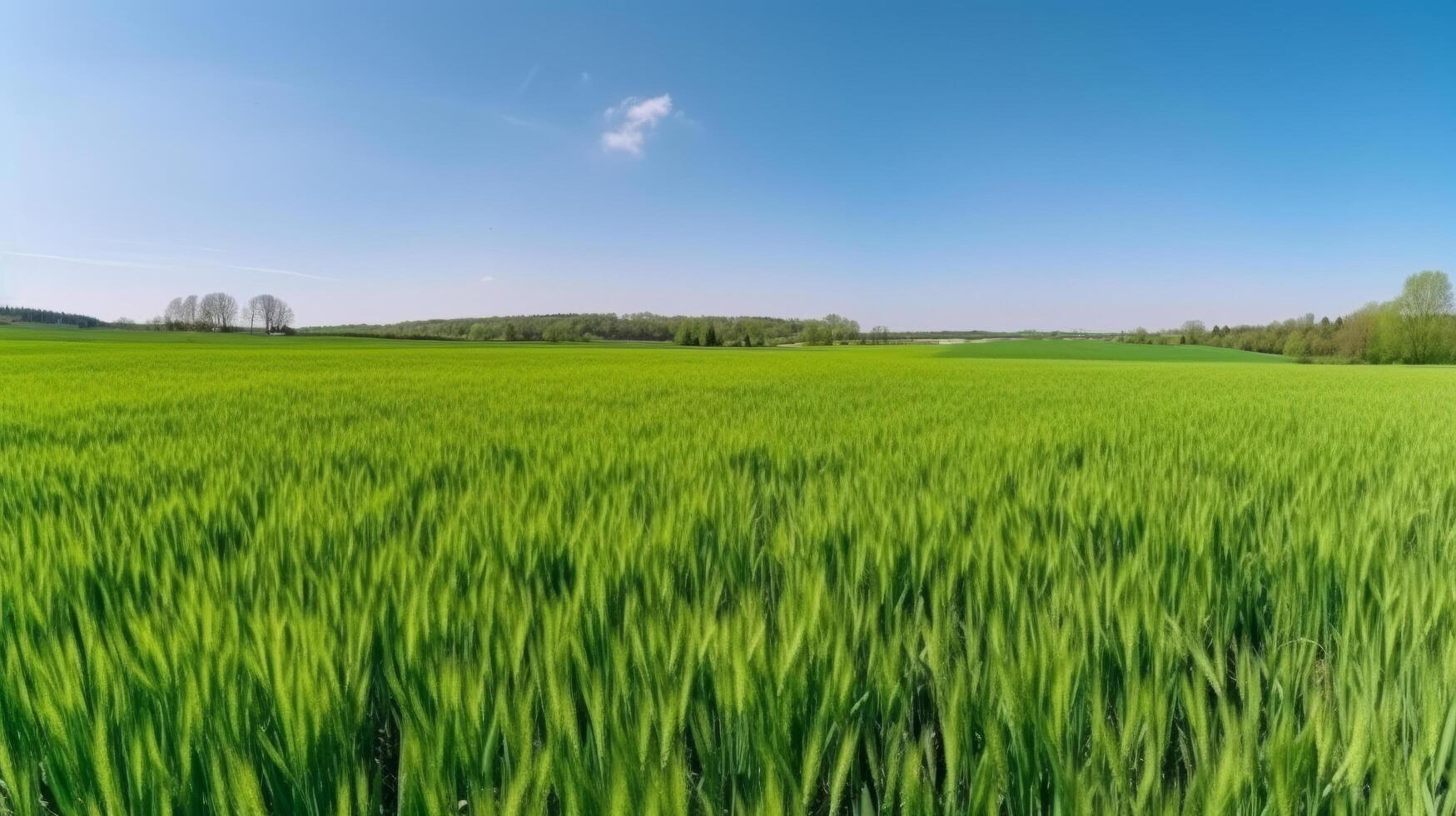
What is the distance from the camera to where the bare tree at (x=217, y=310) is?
302 ft

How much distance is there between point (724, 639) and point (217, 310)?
385 feet

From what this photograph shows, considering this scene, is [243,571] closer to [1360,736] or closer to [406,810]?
[406,810]

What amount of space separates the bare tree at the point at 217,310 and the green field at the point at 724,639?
112m

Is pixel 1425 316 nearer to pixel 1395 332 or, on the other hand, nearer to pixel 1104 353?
pixel 1395 332

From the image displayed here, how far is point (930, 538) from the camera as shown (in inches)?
82.7

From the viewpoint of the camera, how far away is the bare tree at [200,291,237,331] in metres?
92.2

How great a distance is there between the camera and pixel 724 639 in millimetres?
1315

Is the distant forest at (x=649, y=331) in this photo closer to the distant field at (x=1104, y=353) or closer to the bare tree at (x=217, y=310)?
the bare tree at (x=217, y=310)

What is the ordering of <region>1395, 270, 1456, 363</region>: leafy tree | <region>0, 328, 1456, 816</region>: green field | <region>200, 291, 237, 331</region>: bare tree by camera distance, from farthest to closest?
<region>200, 291, 237, 331</region>: bare tree → <region>1395, 270, 1456, 363</region>: leafy tree → <region>0, 328, 1456, 816</region>: green field

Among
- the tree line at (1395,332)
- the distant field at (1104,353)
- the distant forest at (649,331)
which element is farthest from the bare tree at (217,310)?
the tree line at (1395,332)

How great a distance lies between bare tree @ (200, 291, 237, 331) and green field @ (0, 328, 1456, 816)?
112 meters

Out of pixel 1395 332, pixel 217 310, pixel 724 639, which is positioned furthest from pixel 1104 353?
pixel 217 310

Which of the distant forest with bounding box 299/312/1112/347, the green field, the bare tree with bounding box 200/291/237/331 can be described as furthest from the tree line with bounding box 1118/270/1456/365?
the bare tree with bounding box 200/291/237/331

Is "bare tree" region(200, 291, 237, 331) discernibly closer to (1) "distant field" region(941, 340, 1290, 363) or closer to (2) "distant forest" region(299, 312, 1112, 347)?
(2) "distant forest" region(299, 312, 1112, 347)
